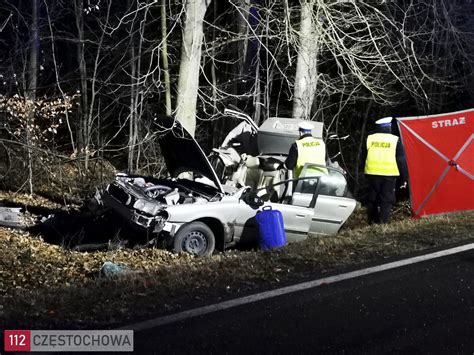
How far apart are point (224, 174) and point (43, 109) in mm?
3837

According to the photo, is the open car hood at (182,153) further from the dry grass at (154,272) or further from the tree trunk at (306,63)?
the tree trunk at (306,63)

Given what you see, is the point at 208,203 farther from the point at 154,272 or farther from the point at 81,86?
the point at 81,86

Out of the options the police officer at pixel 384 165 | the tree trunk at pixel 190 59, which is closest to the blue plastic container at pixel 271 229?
the police officer at pixel 384 165

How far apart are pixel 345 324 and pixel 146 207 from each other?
434 centimetres

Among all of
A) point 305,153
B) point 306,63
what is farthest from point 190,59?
point 306,63

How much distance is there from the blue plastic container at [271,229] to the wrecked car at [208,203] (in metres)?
0.42

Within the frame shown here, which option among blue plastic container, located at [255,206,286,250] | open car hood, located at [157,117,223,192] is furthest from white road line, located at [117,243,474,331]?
open car hood, located at [157,117,223,192]

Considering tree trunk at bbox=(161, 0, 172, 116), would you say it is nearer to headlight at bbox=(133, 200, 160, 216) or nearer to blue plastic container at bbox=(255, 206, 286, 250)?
headlight at bbox=(133, 200, 160, 216)

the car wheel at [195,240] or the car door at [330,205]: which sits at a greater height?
the car door at [330,205]

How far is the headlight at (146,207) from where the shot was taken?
26.1 ft

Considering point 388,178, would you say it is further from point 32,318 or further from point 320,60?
point 320,60

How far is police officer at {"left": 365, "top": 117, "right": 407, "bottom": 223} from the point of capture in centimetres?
927

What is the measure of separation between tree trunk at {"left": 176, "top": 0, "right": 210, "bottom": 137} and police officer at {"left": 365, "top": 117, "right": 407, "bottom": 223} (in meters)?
3.48

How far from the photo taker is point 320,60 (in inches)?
688
